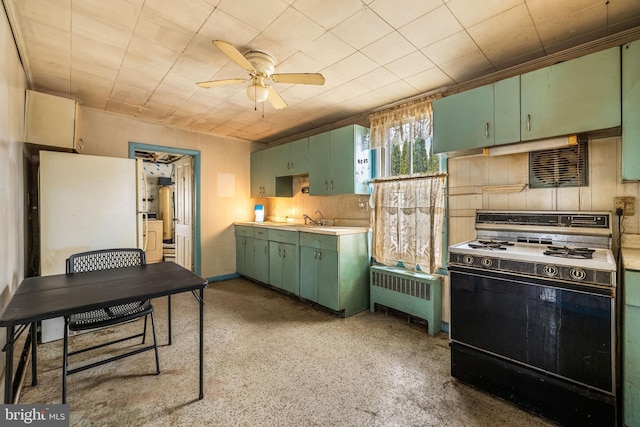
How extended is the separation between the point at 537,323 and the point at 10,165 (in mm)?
3688

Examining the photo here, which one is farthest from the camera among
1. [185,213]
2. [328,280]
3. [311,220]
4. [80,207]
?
[185,213]

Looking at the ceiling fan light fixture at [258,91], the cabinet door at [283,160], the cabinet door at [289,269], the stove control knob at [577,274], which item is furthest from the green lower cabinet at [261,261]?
the stove control knob at [577,274]

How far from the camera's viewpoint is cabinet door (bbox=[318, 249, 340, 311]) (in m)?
3.13

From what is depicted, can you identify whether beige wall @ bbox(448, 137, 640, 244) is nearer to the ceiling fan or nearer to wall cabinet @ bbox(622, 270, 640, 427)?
wall cabinet @ bbox(622, 270, 640, 427)

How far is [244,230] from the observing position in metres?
4.69

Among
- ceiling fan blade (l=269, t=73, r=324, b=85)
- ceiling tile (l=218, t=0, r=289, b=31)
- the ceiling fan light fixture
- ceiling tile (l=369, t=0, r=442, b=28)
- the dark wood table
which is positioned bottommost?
the dark wood table

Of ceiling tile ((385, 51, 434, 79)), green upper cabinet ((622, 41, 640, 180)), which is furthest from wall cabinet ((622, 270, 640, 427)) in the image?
ceiling tile ((385, 51, 434, 79))

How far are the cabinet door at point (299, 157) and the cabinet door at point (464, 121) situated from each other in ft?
6.20

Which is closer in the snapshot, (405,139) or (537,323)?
(537,323)

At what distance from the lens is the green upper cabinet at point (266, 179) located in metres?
4.59

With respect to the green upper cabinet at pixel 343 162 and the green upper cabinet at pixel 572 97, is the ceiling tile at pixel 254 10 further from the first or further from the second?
the green upper cabinet at pixel 572 97

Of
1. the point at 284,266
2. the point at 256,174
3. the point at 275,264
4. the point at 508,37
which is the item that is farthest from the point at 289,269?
the point at 508,37

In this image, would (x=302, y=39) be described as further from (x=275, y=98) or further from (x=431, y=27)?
(x=431, y=27)

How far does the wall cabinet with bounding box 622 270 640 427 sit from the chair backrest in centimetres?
315
